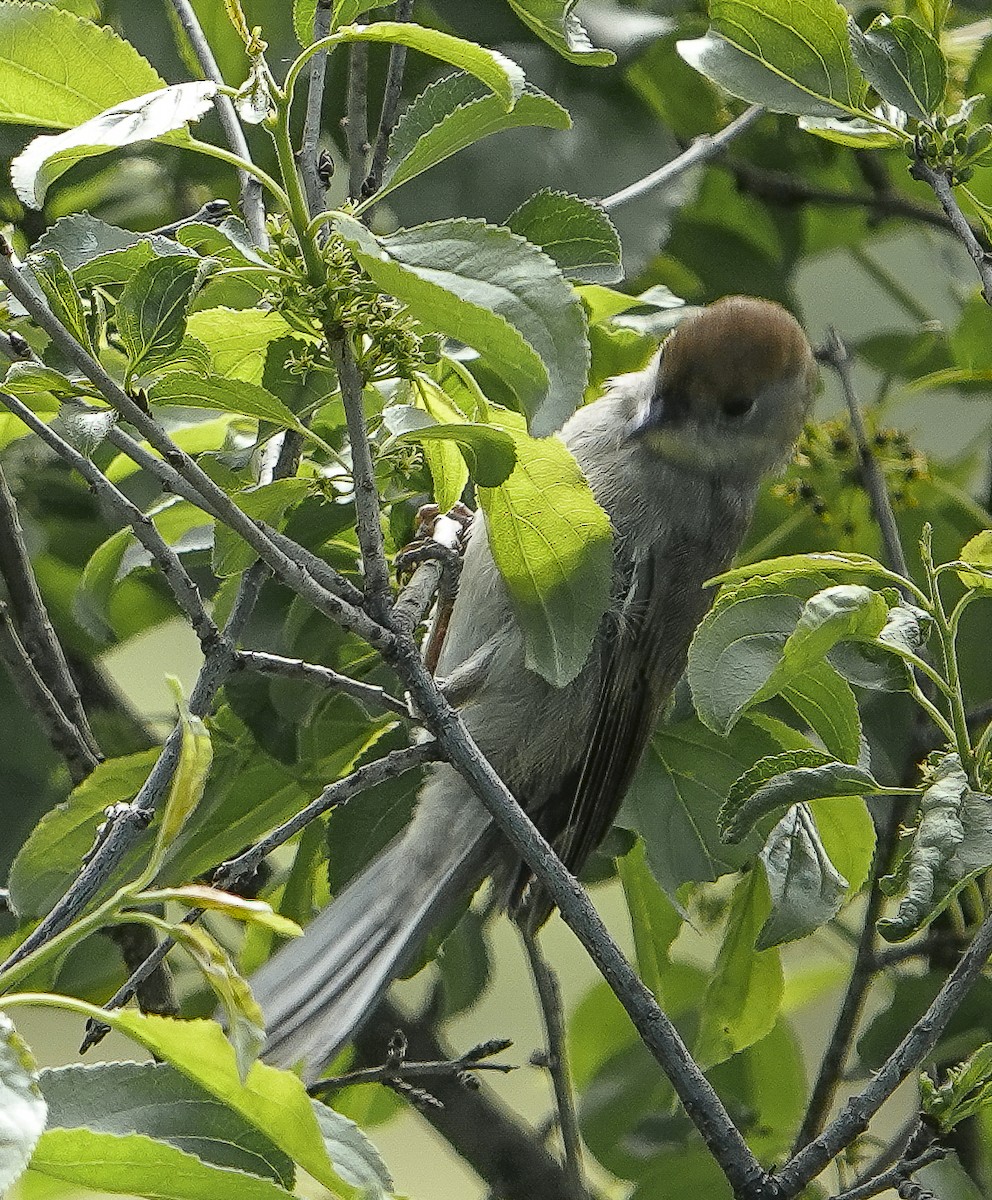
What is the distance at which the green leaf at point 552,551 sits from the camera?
1598mm

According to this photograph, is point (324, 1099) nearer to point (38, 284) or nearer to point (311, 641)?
point (311, 641)

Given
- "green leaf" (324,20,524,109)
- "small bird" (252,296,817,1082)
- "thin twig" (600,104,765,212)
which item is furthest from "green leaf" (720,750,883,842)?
"thin twig" (600,104,765,212)

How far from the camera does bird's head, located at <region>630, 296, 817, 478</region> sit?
2.47m

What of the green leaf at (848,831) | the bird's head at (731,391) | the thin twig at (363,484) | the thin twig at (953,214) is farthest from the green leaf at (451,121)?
the bird's head at (731,391)

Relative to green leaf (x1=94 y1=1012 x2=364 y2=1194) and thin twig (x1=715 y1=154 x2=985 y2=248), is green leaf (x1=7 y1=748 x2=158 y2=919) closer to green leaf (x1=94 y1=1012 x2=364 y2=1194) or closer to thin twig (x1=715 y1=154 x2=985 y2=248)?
green leaf (x1=94 y1=1012 x2=364 y2=1194)

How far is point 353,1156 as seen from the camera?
1.09 meters

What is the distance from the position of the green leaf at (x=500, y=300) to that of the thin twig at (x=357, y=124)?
0.61 meters

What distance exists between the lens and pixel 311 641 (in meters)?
2.01

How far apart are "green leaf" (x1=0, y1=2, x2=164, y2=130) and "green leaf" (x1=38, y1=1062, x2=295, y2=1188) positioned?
0.77m

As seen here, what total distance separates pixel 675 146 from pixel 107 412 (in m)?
1.43

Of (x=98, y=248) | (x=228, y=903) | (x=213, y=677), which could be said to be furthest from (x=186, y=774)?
(x=98, y=248)

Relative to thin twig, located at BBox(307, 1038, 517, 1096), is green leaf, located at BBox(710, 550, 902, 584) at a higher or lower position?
higher

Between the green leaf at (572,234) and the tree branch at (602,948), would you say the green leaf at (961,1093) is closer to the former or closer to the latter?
the tree branch at (602,948)

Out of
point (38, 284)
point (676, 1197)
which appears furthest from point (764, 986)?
point (38, 284)
